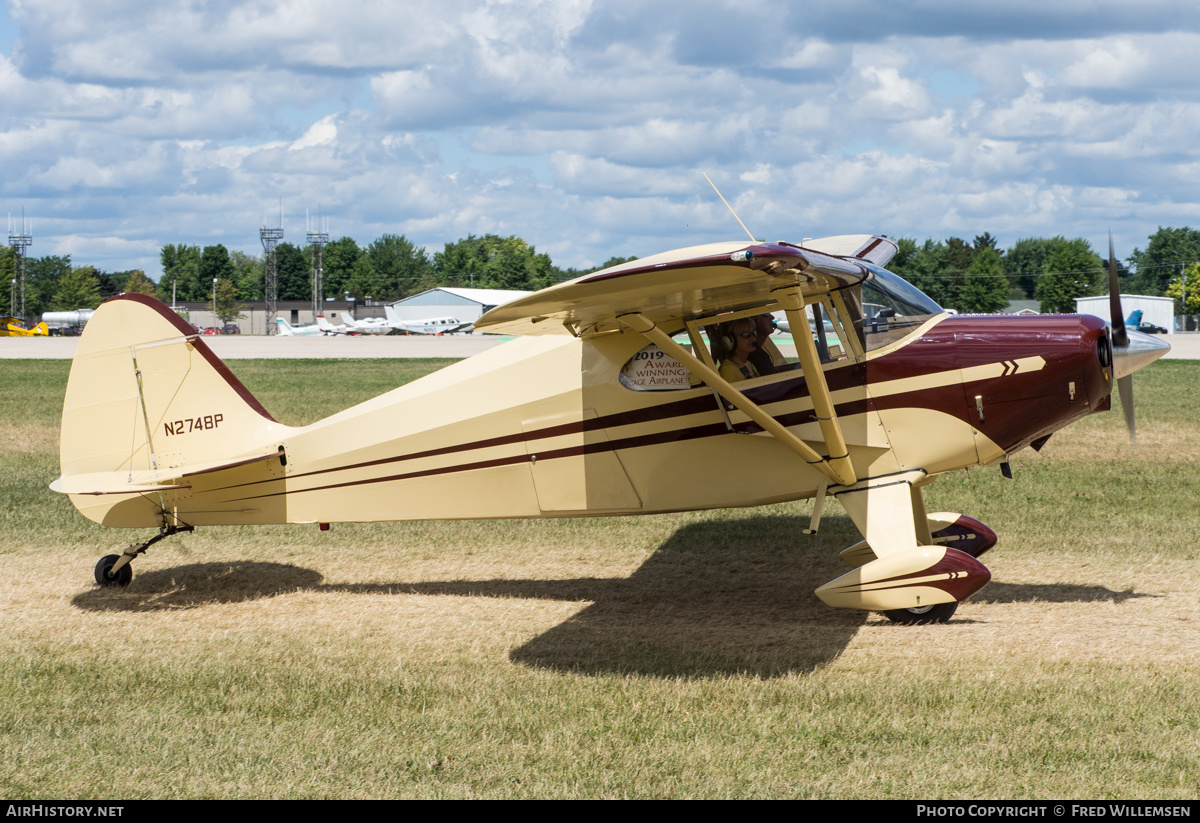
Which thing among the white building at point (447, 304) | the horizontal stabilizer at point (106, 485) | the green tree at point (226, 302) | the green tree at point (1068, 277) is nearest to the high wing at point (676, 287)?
the horizontal stabilizer at point (106, 485)

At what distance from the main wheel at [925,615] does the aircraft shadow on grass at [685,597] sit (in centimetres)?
16

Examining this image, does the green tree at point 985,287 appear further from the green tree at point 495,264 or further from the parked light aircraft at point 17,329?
the parked light aircraft at point 17,329

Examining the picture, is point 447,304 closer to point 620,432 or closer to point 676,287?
point 620,432

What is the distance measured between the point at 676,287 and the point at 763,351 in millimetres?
1700

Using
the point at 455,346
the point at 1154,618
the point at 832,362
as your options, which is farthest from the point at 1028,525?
the point at 455,346

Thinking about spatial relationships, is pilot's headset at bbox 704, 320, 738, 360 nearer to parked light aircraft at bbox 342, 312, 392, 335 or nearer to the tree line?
parked light aircraft at bbox 342, 312, 392, 335

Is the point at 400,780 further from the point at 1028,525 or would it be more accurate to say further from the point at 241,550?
the point at 1028,525

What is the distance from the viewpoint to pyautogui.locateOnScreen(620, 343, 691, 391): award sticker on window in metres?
7.73

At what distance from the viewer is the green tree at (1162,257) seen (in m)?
151

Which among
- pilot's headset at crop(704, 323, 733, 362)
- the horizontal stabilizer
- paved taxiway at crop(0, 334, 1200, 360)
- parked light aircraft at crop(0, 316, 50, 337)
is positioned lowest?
the horizontal stabilizer

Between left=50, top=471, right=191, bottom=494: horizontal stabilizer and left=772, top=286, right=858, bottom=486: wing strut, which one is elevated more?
left=772, top=286, right=858, bottom=486: wing strut

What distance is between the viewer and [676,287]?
20.2 ft

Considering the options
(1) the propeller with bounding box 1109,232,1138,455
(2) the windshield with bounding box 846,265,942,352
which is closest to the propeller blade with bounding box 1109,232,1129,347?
(1) the propeller with bounding box 1109,232,1138,455

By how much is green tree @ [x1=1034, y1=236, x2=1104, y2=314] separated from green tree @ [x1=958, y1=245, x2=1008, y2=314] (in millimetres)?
9302
